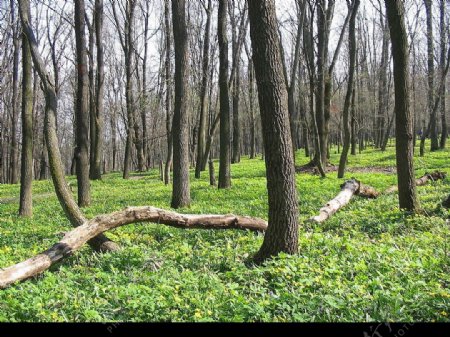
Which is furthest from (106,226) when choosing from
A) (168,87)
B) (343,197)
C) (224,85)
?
(168,87)

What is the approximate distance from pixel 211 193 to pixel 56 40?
985 inches

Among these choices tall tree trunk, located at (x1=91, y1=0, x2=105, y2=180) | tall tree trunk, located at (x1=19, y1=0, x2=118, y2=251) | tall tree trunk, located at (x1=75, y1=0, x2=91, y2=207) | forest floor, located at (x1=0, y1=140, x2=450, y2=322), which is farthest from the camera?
tall tree trunk, located at (x1=91, y1=0, x2=105, y2=180)

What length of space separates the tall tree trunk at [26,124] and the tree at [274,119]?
8135 millimetres

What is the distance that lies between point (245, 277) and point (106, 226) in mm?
2666

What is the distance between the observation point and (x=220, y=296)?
440cm

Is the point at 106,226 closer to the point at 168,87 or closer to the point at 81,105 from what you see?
the point at 81,105

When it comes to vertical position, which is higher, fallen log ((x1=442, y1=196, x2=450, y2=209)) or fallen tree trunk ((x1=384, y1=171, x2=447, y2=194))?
fallen tree trunk ((x1=384, y1=171, x2=447, y2=194))

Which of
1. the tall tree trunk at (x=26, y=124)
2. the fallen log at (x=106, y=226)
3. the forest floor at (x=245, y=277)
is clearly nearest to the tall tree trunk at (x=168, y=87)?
the tall tree trunk at (x=26, y=124)

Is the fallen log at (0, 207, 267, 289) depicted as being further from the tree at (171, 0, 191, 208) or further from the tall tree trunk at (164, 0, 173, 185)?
the tall tree trunk at (164, 0, 173, 185)

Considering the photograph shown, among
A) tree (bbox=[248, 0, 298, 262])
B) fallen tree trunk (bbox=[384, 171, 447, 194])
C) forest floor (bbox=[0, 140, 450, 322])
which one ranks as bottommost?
forest floor (bbox=[0, 140, 450, 322])

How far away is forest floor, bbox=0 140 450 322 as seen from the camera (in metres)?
3.96

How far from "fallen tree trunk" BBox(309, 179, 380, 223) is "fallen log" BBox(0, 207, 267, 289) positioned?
1.55m

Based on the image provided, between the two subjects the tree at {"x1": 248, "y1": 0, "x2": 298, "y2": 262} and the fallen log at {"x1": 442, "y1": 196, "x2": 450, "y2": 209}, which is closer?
the tree at {"x1": 248, "y1": 0, "x2": 298, "y2": 262}

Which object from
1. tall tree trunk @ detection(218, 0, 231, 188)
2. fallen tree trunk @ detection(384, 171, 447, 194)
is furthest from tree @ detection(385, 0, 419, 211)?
tall tree trunk @ detection(218, 0, 231, 188)
